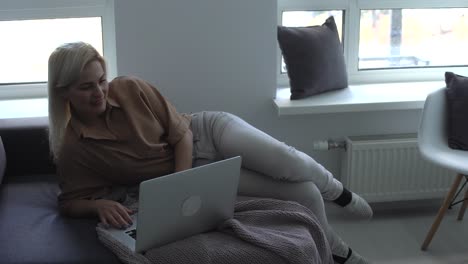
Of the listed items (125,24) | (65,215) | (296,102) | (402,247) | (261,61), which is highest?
(125,24)

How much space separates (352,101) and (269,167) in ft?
2.45

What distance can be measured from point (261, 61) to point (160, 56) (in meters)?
0.44

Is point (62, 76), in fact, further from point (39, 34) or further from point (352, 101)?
point (352, 101)

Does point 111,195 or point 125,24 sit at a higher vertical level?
point 125,24

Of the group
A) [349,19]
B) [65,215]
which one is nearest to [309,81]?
[349,19]

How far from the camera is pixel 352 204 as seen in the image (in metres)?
2.30

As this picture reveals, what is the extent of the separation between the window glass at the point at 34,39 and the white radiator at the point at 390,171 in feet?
4.27

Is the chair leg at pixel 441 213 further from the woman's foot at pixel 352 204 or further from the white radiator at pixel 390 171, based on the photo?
the woman's foot at pixel 352 204

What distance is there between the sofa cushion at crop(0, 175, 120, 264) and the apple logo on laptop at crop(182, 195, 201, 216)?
24cm

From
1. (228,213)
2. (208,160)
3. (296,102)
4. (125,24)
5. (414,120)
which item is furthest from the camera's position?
(414,120)

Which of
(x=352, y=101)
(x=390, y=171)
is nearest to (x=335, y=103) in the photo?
(x=352, y=101)

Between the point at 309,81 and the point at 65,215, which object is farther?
the point at 309,81

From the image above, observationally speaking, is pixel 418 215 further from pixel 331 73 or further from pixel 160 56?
pixel 160 56

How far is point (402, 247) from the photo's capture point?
8.40ft
